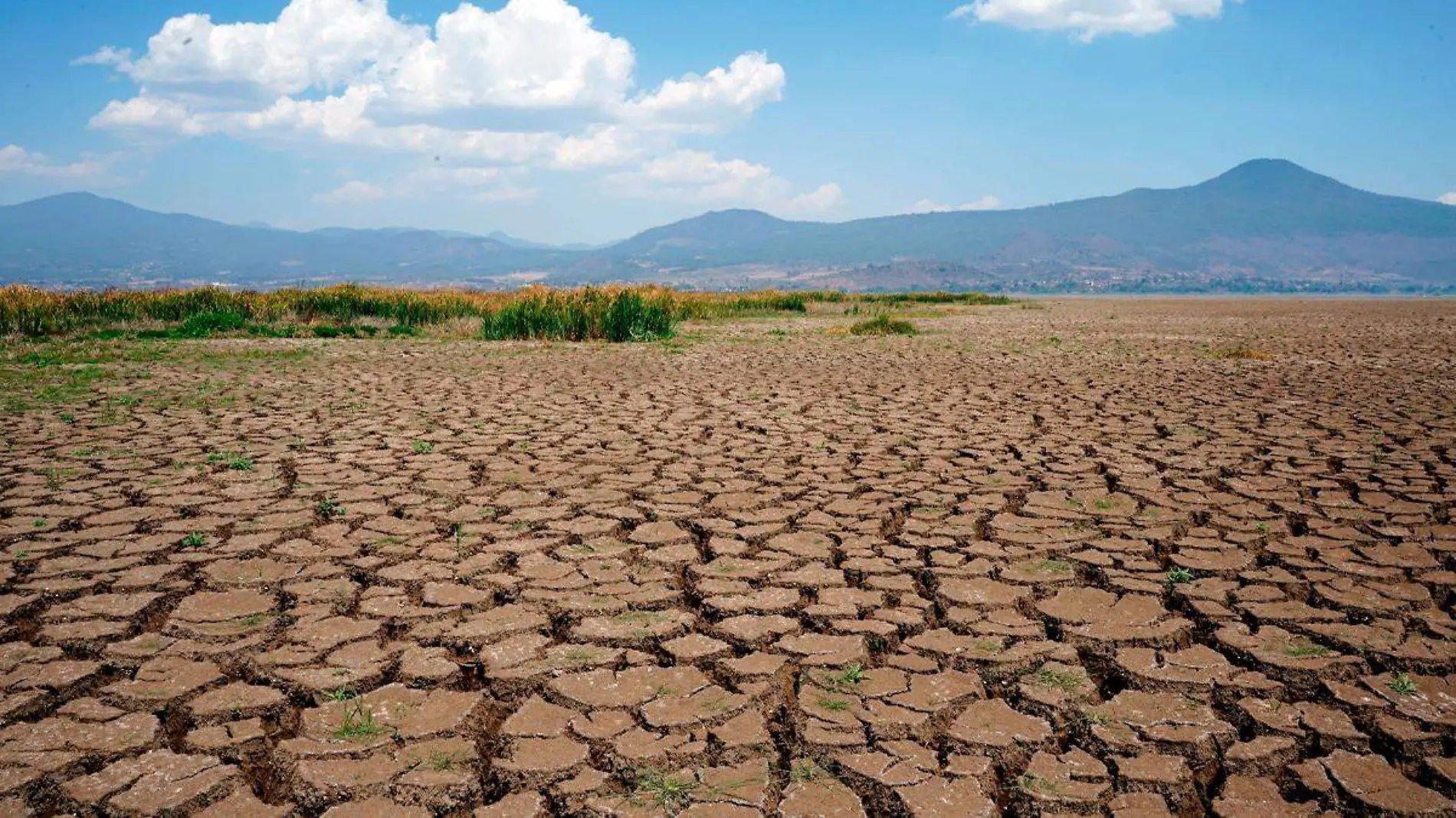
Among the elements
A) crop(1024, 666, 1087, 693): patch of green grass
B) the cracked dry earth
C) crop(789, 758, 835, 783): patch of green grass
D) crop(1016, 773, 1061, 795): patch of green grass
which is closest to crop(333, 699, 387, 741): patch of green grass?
Result: the cracked dry earth

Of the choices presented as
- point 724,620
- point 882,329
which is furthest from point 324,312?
point 724,620

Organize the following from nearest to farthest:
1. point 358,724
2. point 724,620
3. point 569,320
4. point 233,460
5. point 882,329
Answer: point 358,724, point 724,620, point 233,460, point 569,320, point 882,329

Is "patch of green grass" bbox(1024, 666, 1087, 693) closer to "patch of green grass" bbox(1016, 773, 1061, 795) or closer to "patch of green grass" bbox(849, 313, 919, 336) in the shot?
"patch of green grass" bbox(1016, 773, 1061, 795)

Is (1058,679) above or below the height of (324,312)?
below

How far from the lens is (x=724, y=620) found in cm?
299

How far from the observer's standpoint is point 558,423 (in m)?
6.96

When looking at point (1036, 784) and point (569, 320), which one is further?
point (569, 320)

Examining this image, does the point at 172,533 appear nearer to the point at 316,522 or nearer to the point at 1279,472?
the point at 316,522

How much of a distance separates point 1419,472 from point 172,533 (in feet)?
22.5

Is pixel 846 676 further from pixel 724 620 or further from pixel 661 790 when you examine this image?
pixel 661 790

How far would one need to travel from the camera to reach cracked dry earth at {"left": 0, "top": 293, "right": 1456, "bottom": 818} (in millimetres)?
2057

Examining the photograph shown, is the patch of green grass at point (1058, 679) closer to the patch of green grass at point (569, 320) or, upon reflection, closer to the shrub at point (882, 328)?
the patch of green grass at point (569, 320)

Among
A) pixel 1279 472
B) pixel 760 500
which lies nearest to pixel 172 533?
pixel 760 500

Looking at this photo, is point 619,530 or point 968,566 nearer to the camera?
point 968,566
